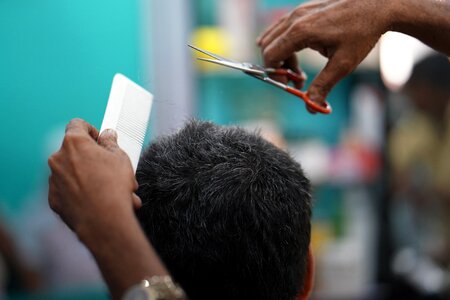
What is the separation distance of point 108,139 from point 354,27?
46 cm

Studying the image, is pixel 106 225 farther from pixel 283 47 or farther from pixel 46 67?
pixel 46 67

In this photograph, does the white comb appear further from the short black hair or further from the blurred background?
the blurred background

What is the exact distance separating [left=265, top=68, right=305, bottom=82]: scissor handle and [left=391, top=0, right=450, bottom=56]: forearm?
23 cm

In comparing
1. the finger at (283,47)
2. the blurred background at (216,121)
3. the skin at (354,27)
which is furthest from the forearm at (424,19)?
the blurred background at (216,121)

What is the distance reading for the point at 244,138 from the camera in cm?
108

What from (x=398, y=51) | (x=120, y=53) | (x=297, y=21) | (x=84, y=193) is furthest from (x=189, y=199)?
(x=398, y=51)

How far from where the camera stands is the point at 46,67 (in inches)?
121

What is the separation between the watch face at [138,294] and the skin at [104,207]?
0.05 feet

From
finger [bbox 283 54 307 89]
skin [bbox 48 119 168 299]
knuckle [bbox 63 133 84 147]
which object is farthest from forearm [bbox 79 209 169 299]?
finger [bbox 283 54 307 89]

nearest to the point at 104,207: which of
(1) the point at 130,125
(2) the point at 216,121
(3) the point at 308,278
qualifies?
(1) the point at 130,125

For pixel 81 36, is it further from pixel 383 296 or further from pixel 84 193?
pixel 84 193

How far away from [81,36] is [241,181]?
231cm

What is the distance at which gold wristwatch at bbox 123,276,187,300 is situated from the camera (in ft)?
2.43

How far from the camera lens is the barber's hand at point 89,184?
2.57ft
